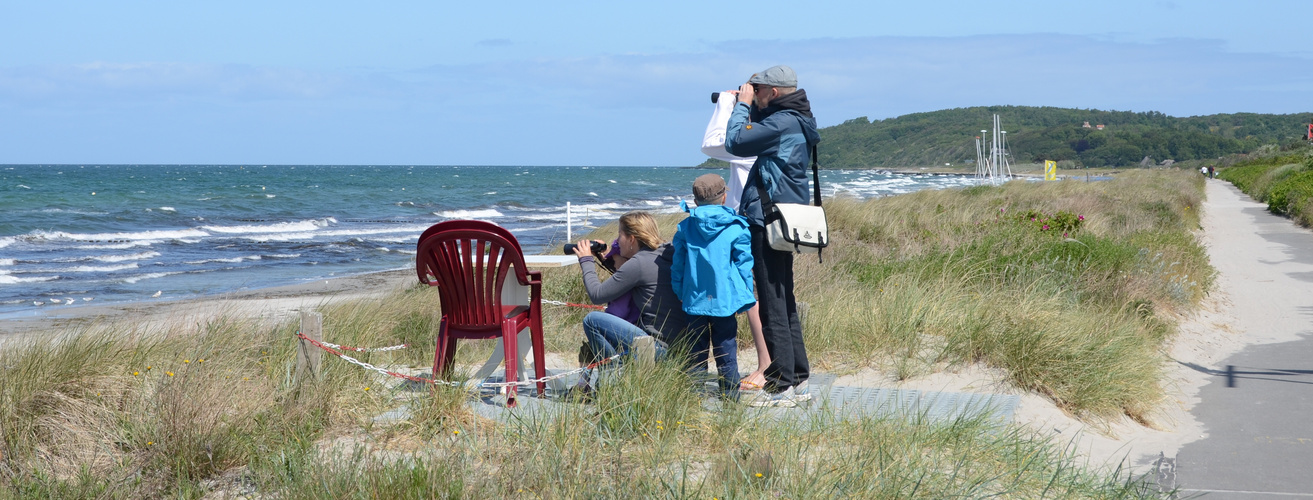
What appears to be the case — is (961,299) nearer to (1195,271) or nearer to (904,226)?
(1195,271)

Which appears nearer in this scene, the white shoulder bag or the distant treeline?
the white shoulder bag

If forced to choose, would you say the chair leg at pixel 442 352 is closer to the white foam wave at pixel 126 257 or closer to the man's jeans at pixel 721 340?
the man's jeans at pixel 721 340

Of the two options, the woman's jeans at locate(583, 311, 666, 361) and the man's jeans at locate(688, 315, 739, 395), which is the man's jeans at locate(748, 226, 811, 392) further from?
the woman's jeans at locate(583, 311, 666, 361)

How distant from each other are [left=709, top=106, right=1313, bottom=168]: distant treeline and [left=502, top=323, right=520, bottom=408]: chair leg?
114420 mm

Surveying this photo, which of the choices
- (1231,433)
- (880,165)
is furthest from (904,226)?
(880,165)

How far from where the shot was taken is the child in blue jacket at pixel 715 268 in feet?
15.2

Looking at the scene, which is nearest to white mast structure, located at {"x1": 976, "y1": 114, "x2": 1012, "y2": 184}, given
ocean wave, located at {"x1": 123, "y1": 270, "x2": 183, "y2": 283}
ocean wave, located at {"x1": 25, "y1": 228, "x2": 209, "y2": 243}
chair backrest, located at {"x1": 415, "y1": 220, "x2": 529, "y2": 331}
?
ocean wave, located at {"x1": 25, "y1": 228, "x2": 209, "y2": 243}

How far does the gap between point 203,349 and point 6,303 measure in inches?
385

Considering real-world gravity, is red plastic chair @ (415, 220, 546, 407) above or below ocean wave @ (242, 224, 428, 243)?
above

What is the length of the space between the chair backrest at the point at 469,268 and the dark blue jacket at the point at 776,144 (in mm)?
1149

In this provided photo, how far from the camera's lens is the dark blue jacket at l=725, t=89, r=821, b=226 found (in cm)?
466

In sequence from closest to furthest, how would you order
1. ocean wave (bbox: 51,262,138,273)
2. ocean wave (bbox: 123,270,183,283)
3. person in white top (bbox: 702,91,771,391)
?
person in white top (bbox: 702,91,771,391)
ocean wave (bbox: 123,270,183,283)
ocean wave (bbox: 51,262,138,273)

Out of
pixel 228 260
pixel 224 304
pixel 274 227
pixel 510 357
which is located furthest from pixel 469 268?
pixel 274 227

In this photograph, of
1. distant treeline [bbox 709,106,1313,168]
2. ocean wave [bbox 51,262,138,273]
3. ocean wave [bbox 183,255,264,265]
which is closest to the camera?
ocean wave [bbox 51,262,138,273]
